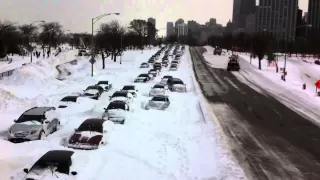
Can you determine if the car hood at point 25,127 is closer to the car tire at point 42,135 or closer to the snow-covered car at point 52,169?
the car tire at point 42,135

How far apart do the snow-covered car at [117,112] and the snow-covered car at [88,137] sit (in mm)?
3641

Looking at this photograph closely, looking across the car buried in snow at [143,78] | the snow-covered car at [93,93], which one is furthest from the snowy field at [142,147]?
the car buried in snow at [143,78]

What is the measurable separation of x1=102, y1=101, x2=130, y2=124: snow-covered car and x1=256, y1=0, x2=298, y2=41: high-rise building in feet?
490

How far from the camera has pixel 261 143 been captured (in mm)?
19172

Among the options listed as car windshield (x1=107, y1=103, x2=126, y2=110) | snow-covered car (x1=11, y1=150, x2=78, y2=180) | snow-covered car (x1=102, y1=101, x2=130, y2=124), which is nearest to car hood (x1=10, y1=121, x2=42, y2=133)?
snow-covered car (x1=102, y1=101, x2=130, y2=124)

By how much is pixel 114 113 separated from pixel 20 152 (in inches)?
310

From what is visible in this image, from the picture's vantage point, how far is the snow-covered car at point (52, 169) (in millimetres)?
11366

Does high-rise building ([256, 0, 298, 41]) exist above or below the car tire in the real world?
above

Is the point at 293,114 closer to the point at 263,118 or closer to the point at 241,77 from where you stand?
the point at 263,118

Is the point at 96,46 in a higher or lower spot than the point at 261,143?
higher

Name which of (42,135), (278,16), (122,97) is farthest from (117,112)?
(278,16)

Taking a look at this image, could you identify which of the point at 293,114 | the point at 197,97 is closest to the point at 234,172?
the point at 293,114

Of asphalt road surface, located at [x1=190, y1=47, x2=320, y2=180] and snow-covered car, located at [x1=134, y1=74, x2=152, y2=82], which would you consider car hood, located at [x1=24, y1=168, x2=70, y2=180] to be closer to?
asphalt road surface, located at [x1=190, y1=47, x2=320, y2=180]

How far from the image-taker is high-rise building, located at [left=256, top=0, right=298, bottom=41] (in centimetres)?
16981
